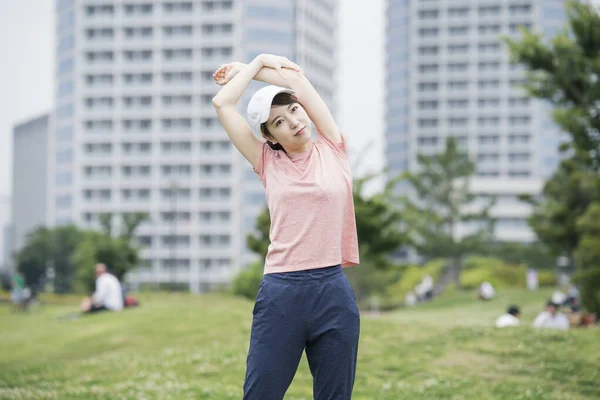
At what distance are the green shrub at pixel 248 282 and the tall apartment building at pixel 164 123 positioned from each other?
5343cm

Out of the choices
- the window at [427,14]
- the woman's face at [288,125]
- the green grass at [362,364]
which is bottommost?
the green grass at [362,364]

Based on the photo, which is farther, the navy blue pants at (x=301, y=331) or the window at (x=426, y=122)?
the window at (x=426, y=122)

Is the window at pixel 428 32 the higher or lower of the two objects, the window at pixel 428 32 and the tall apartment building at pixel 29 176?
the higher

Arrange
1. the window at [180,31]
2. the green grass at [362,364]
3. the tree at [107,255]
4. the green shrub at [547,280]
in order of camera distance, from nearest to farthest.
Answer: the green grass at [362,364] < the tree at [107,255] < the green shrub at [547,280] < the window at [180,31]

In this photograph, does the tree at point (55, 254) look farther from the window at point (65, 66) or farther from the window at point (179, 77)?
the window at point (65, 66)

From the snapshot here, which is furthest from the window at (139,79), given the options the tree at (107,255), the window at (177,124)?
the tree at (107,255)

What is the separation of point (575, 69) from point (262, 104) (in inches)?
490

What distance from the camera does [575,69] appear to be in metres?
15.5

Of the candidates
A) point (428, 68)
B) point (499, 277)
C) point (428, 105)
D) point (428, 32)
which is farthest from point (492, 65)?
point (499, 277)

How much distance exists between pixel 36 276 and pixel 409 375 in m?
76.8

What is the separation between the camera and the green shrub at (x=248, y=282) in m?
45.5

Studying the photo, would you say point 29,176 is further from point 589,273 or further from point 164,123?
point 589,273

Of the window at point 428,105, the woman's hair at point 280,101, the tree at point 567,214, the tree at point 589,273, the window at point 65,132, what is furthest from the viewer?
the window at point 428,105

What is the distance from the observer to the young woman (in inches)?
178
